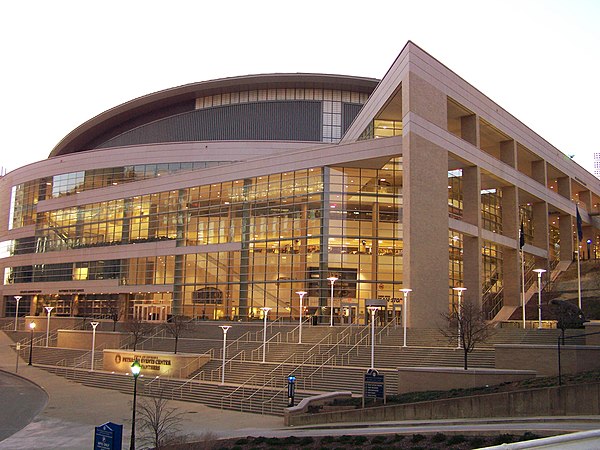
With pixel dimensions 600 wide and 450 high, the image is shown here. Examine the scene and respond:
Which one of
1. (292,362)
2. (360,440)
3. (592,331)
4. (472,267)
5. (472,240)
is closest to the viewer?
(360,440)

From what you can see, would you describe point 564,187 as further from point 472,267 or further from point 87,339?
point 87,339

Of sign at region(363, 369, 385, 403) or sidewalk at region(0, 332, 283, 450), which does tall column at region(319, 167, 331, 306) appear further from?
sign at region(363, 369, 385, 403)

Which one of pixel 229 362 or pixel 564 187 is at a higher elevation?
pixel 564 187

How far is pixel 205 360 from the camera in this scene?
39.2 meters

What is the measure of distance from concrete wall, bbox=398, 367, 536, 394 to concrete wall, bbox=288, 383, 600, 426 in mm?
4109

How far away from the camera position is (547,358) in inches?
1029

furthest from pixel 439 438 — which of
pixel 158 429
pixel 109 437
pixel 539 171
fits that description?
pixel 539 171

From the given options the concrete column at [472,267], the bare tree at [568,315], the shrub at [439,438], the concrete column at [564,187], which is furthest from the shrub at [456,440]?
the concrete column at [564,187]

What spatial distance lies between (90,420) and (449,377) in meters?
15.5

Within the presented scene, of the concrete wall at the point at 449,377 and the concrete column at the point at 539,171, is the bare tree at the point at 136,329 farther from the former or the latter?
the concrete column at the point at 539,171

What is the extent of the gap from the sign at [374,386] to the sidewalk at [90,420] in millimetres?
3833

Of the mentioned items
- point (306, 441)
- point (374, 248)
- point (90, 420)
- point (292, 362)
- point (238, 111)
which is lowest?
point (90, 420)

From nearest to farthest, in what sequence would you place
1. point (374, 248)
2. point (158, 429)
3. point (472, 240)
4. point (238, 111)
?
point (158, 429)
point (472, 240)
point (374, 248)
point (238, 111)

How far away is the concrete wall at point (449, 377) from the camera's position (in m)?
25.2
